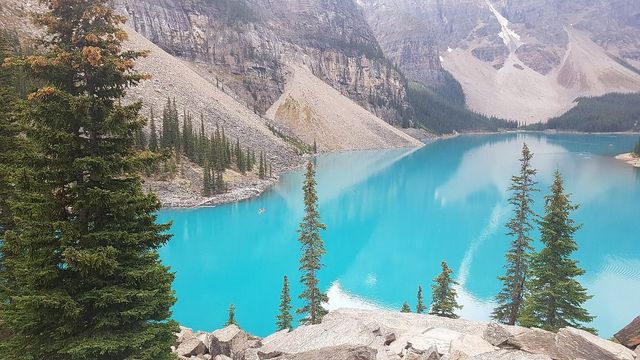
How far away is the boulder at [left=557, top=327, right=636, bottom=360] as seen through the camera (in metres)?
12.4

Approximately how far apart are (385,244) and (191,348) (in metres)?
43.7

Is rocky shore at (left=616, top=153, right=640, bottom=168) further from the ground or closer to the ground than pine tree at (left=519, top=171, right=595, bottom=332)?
closer to the ground

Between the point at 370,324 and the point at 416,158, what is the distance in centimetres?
14145

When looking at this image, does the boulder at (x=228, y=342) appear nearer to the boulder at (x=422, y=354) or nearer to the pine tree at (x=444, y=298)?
the boulder at (x=422, y=354)

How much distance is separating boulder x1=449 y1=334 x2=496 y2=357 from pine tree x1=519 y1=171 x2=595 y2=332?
9444 millimetres

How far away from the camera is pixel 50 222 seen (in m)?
9.64

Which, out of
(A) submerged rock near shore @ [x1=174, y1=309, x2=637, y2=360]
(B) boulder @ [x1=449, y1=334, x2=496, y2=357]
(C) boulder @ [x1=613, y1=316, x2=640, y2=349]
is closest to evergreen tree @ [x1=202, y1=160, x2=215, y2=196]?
(A) submerged rock near shore @ [x1=174, y1=309, x2=637, y2=360]

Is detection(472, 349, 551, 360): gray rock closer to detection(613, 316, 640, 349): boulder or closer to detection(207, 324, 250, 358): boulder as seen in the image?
detection(613, 316, 640, 349): boulder

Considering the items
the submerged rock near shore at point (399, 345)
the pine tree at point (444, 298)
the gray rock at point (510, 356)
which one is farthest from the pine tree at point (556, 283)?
the gray rock at point (510, 356)

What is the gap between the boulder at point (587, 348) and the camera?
488 inches

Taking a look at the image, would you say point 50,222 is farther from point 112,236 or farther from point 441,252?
point 441,252

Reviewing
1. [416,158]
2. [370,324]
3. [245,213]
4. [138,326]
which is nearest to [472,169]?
[416,158]

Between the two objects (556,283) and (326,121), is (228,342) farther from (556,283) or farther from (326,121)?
(326,121)

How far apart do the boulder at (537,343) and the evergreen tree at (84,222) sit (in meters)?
10.2
